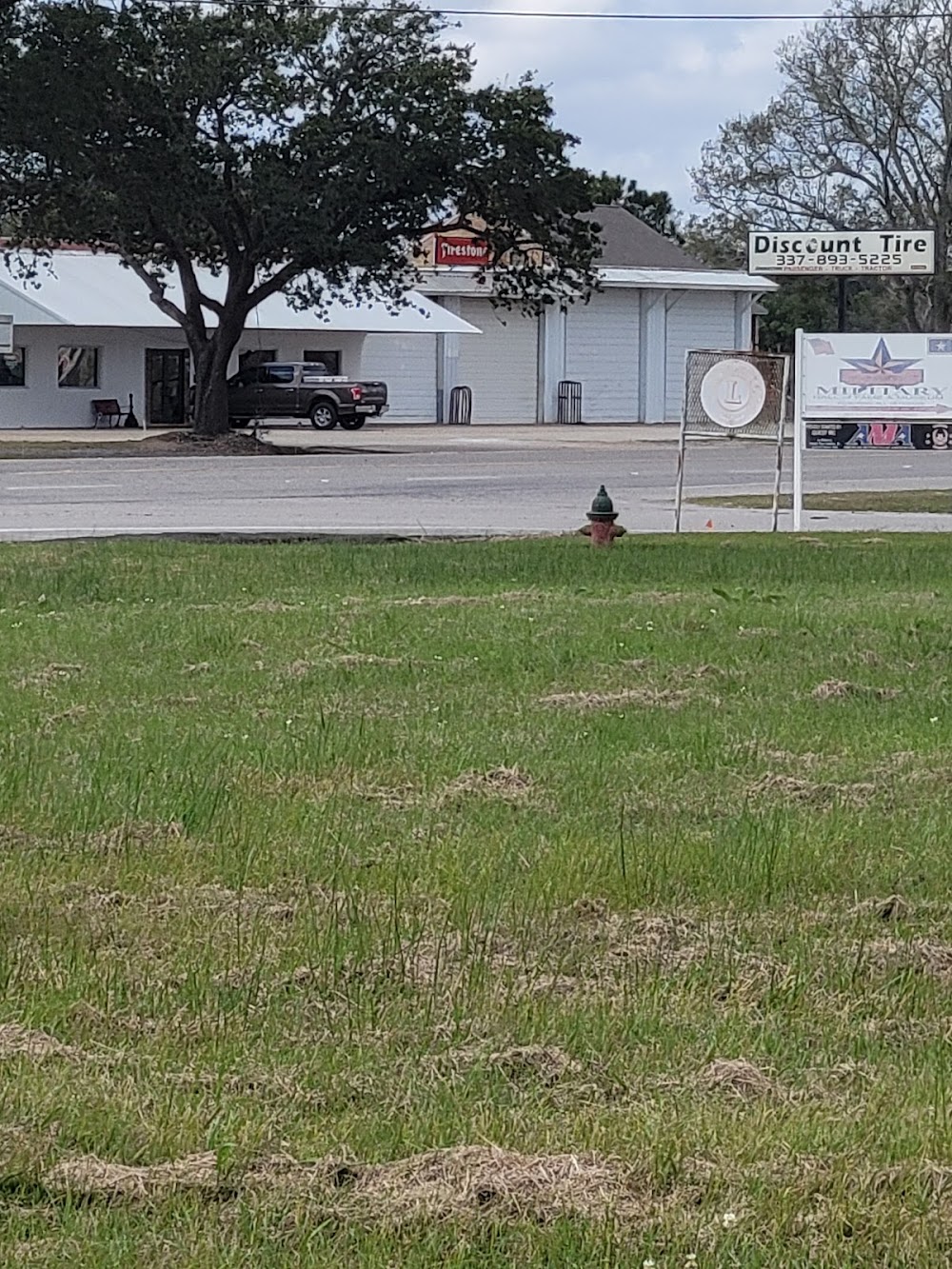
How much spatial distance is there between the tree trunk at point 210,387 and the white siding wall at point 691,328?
22.2 metres

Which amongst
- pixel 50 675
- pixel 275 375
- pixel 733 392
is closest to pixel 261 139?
pixel 275 375

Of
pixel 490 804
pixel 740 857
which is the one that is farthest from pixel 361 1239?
pixel 490 804

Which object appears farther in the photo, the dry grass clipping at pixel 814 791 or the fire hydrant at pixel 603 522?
the fire hydrant at pixel 603 522

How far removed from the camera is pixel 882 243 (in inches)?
1777

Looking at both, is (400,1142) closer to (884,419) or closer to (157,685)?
(157,685)

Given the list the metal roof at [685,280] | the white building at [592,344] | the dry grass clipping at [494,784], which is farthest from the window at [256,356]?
the dry grass clipping at [494,784]

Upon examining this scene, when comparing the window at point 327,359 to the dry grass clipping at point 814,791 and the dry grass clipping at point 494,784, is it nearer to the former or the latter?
the dry grass clipping at point 494,784

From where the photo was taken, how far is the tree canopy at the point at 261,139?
38.4 meters

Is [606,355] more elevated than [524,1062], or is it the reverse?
[606,355]

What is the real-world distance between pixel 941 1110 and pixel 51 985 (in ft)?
8.01

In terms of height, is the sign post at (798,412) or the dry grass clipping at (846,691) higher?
the sign post at (798,412)

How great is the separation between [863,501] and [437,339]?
34.3 m

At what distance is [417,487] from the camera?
1113 inches

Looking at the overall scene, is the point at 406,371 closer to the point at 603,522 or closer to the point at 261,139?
the point at 261,139
